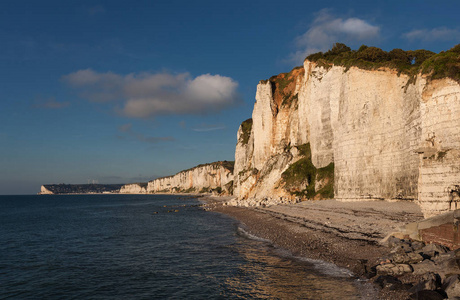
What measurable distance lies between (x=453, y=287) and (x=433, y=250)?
3.87m

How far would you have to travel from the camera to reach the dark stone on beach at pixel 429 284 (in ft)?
35.0

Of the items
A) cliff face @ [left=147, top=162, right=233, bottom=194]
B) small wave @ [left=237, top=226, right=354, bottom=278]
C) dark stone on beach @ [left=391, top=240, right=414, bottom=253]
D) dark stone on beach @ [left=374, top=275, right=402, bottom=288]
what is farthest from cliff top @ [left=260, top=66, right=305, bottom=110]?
cliff face @ [left=147, top=162, right=233, bottom=194]

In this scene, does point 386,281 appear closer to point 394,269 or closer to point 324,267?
point 394,269

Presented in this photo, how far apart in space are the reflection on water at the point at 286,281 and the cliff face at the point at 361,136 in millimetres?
7420

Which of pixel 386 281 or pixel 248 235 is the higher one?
pixel 386 281

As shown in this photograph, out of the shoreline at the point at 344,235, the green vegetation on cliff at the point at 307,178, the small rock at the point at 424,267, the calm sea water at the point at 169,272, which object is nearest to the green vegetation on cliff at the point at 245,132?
the green vegetation on cliff at the point at 307,178

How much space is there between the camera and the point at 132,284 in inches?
627

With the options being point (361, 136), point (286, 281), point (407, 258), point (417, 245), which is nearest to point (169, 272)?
point (286, 281)

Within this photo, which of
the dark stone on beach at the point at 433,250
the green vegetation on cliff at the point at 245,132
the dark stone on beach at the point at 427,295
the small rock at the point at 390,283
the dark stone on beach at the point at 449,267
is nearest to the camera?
the dark stone on beach at the point at 427,295

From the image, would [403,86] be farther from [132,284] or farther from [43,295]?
[43,295]

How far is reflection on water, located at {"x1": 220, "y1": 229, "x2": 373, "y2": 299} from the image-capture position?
12.9m

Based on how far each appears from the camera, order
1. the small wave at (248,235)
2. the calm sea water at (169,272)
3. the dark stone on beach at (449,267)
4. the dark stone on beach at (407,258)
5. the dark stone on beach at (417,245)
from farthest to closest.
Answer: the small wave at (248,235), the dark stone on beach at (417,245), the calm sea water at (169,272), the dark stone on beach at (407,258), the dark stone on beach at (449,267)

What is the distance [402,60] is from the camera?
36281mm

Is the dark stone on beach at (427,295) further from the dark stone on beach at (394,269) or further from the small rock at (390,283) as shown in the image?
the dark stone on beach at (394,269)
